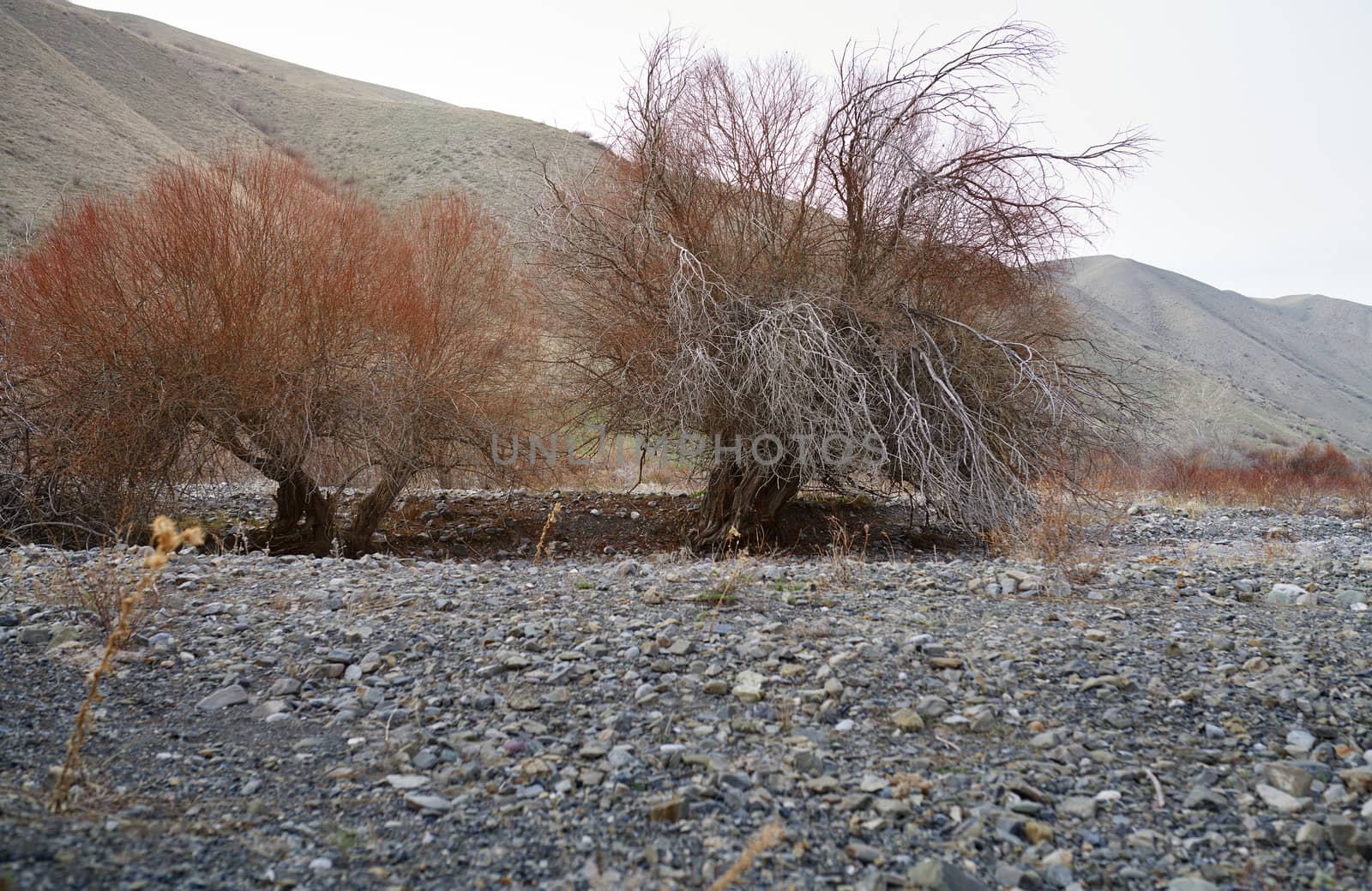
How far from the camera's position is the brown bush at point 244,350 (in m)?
6.62

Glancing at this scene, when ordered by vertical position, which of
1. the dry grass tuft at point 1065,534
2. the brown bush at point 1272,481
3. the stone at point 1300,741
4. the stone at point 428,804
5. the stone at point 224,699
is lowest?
the stone at point 224,699

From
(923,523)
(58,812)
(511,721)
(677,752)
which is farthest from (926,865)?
(923,523)

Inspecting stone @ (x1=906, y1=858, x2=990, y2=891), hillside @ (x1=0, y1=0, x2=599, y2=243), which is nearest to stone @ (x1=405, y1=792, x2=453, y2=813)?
stone @ (x1=906, y1=858, x2=990, y2=891)

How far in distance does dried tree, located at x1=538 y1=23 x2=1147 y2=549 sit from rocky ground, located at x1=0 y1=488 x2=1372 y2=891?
2851mm

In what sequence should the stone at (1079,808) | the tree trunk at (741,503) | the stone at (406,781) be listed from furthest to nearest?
1. the tree trunk at (741,503)
2. the stone at (406,781)
3. the stone at (1079,808)

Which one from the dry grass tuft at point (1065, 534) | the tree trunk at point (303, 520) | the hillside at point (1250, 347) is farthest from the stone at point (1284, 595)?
the hillside at point (1250, 347)

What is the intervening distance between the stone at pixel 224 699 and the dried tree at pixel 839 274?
14.3ft

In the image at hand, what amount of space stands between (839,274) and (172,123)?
123 feet

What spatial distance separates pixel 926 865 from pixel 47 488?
7.54 metres

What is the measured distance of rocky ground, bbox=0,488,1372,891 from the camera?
6.40 feet

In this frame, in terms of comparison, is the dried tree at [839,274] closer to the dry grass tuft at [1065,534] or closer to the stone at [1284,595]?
the dry grass tuft at [1065,534]

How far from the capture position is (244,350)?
6.79m

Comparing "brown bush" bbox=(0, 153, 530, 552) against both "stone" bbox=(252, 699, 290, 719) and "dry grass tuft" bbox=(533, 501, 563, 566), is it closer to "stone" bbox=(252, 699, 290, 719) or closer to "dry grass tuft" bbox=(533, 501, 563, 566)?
"dry grass tuft" bbox=(533, 501, 563, 566)

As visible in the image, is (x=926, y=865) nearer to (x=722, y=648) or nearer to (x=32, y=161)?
(x=722, y=648)
